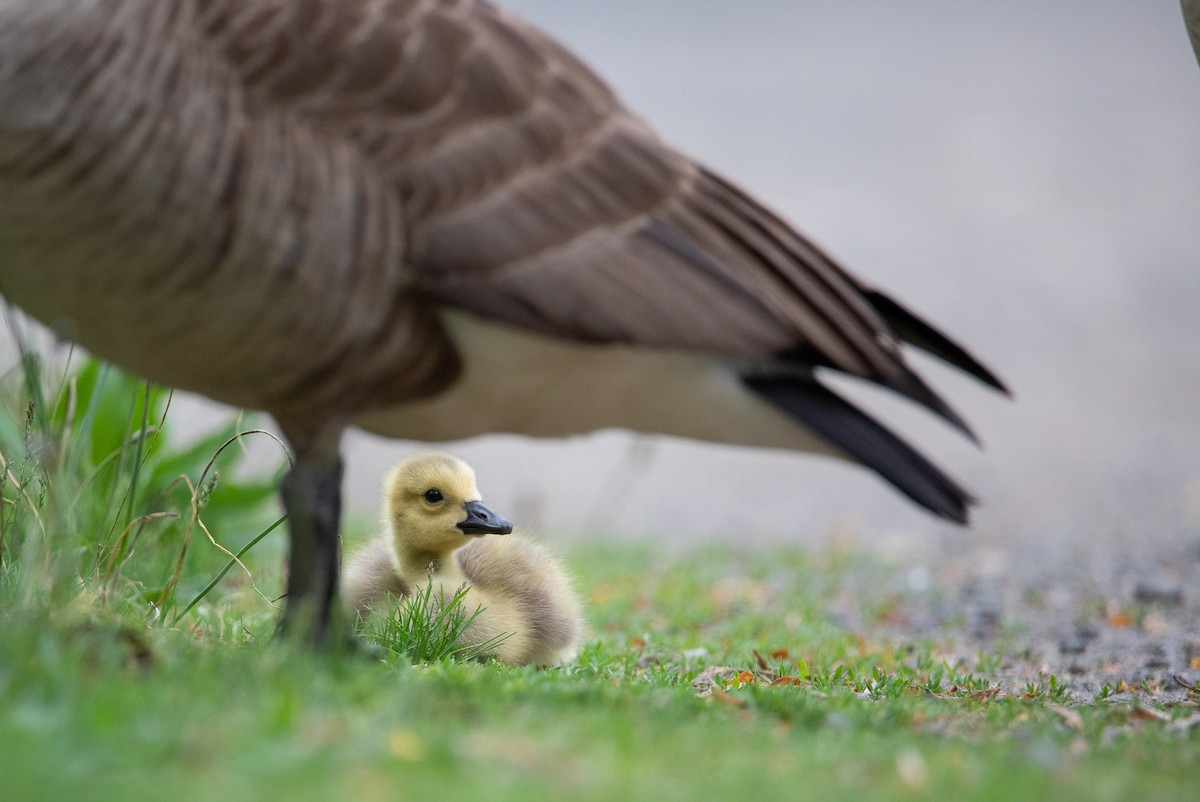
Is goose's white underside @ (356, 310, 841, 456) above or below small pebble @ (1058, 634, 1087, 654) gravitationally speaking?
above

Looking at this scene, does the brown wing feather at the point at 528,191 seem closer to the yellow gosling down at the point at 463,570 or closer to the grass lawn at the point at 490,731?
the grass lawn at the point at 490,731

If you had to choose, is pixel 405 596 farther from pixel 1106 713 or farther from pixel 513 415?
pixel 1106 713

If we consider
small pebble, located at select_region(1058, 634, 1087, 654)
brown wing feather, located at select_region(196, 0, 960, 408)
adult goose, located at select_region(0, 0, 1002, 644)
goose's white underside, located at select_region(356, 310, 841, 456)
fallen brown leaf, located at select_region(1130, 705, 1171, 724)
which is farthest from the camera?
small pebble, located at select_region(1058, 634, 1087, 654)

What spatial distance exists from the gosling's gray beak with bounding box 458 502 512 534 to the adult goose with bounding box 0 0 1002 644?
0.82m

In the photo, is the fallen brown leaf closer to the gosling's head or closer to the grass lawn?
the grass lawn

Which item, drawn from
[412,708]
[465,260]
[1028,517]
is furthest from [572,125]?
[1028,517]

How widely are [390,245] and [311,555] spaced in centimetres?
86

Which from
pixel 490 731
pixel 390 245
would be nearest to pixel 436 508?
pixel 390 245

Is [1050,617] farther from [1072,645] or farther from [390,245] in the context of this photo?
[390,245]

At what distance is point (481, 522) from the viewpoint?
4324 mm

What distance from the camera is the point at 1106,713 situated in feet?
11.9

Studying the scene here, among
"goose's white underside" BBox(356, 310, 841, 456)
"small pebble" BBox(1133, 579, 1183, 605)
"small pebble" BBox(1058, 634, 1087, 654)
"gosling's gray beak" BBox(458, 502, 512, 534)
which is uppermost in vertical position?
"goose's white underside" BBox(356, 310, 841, 456)

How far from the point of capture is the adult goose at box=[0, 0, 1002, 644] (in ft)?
9.73

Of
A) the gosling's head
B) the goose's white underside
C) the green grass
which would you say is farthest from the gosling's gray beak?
the goose's white underside
